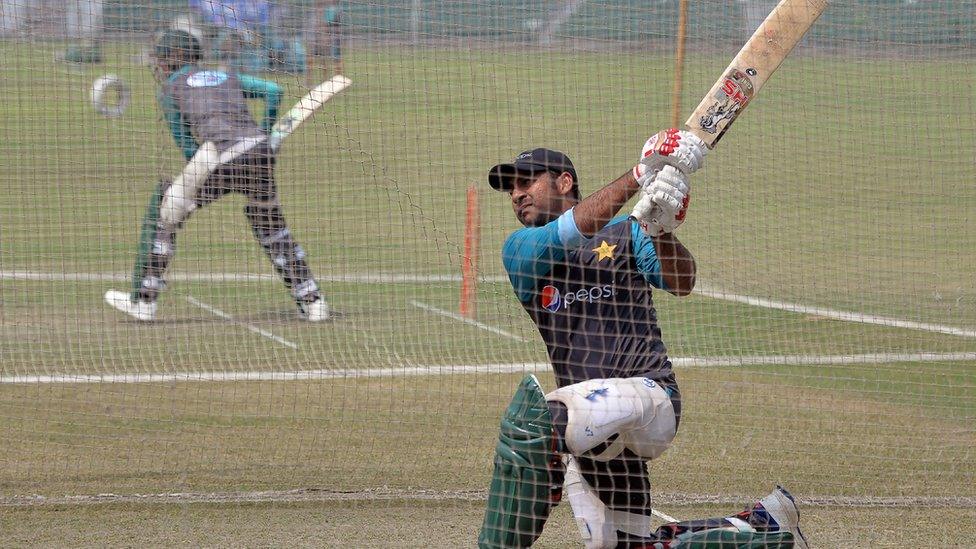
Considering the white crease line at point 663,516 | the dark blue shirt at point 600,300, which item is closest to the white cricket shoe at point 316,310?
the white crease line at point 663,516

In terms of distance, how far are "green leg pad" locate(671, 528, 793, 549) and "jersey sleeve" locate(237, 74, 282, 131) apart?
168 inches

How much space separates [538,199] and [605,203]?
0.64m

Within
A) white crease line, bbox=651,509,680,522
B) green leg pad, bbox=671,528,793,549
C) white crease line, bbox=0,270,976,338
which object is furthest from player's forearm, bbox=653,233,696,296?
white crease line, bbox=0,270,976,338

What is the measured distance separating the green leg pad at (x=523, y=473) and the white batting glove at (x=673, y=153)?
835 millimetres

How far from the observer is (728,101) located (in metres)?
4.45

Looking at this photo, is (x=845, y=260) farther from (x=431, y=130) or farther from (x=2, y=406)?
(x=2, y=406)

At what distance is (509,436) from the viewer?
4434 mm

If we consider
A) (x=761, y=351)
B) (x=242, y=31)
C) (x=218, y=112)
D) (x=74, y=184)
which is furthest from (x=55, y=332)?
(x=761, y=351)

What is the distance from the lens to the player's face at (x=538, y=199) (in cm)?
489

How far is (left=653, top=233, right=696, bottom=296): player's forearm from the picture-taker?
15.1ft

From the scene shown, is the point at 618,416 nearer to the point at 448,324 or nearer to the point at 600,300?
the point at 600,300

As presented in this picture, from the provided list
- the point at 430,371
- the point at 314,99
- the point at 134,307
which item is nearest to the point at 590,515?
the point at 314,99

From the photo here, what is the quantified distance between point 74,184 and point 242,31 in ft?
9.10

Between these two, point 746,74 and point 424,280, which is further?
point 424,280
